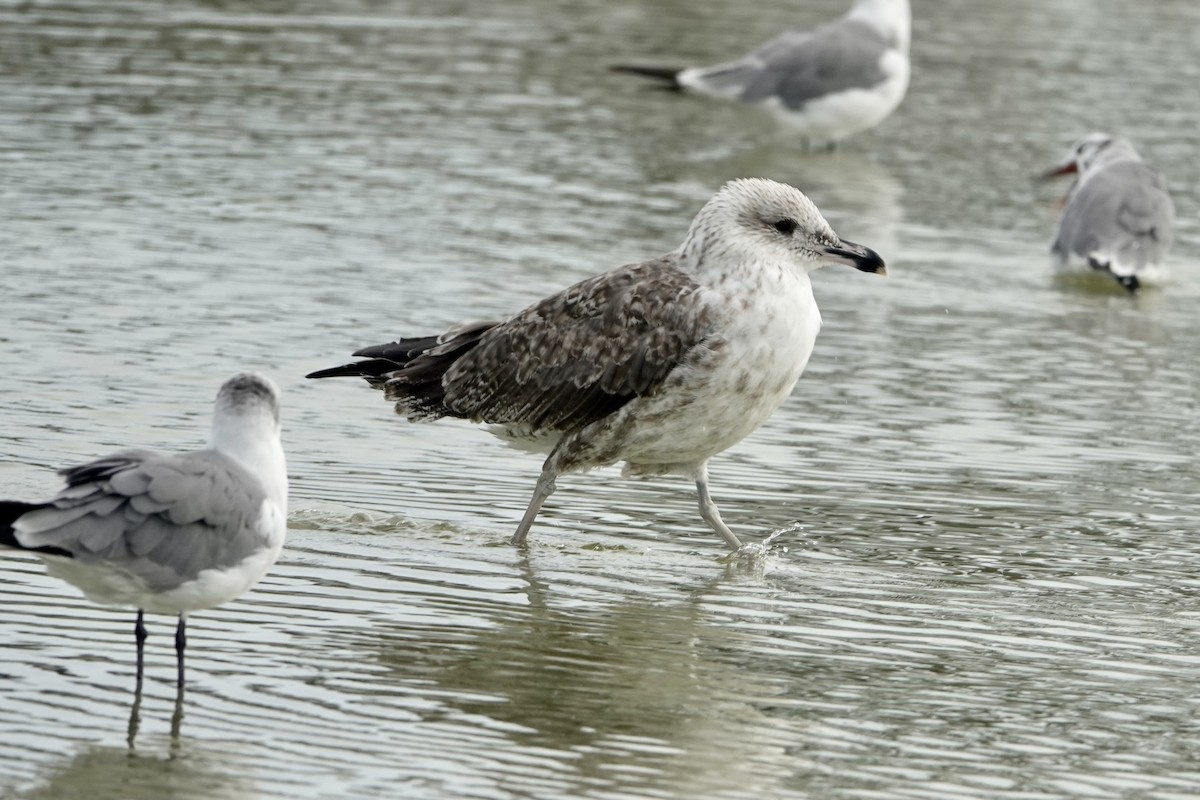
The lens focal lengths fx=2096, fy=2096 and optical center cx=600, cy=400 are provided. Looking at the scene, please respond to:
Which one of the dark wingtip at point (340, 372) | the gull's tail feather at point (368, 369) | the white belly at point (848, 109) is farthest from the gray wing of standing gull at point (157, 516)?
the white belly at point (848, 109)

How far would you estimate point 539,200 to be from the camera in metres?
14.8

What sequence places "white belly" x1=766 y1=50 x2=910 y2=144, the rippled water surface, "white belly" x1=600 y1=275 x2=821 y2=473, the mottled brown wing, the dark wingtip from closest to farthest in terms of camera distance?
the rippled water surface < "white belly" x1=600 y1=275 x2=821 y2=473 < the mottled brown wing < the dark wingtip < "white belly" x1=766 y1=50 x2=910 y2=144

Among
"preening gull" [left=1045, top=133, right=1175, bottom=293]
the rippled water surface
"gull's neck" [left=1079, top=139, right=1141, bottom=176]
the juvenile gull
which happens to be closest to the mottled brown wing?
the rippled water surface

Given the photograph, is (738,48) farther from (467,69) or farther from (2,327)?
(2,327)

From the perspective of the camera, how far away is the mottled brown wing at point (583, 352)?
25.3 feet

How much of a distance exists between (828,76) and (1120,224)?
4.83m

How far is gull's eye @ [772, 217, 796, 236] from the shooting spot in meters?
7.86

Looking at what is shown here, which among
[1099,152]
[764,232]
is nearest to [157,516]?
[764,232]

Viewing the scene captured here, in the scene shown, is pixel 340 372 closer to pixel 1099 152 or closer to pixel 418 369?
pixel 418 369

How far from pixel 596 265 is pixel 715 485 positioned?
13.9 feet

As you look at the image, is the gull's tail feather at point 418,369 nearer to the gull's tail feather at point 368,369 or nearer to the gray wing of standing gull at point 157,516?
the gull's tail feather at point 368,369

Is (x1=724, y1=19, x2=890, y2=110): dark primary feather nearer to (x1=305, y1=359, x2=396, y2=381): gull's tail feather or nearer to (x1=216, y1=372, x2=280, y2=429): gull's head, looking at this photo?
(x1=305, y1=359, x2=396, y2=381): gull's tail feather

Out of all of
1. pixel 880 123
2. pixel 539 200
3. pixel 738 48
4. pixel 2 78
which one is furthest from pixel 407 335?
pixel 738 48

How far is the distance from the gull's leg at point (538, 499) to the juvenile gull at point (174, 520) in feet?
6.38
